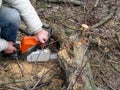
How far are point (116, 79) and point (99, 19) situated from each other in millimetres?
1233

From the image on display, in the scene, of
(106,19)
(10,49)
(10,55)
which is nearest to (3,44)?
(10,49)

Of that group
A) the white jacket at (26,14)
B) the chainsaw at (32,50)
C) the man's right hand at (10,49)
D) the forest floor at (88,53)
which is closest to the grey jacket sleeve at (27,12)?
the white jacket at (26,14)

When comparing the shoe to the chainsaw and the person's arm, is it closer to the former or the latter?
the chainsaw

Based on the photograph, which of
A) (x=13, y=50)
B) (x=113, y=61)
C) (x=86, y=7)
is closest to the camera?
(x=13, y=50)

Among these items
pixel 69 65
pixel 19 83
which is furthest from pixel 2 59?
pixel 69 65

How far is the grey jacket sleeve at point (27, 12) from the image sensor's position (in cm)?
314

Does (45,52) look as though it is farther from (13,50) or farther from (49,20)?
(49,20)

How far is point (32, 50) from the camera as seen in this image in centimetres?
333

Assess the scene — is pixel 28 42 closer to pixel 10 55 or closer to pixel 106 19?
pixel 10 55

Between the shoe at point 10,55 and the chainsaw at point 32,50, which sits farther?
the shoe at point 10,55

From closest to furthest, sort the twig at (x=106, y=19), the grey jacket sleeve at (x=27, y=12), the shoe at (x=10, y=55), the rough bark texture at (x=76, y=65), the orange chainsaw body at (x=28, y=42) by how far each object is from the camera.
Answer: the rough bark texture at (x=76, y=65) < the grey jacket sleeve at (x=27, y=12) < the orange chainsaw body at (x=28, y=42) < the shoe at (x=10, y=55) < the twig at (x=106, y=19)

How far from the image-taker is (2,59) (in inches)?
136

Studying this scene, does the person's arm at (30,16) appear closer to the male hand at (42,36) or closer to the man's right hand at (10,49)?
the male hand at (42,36)

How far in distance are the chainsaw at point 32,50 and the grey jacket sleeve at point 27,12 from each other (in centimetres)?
11
